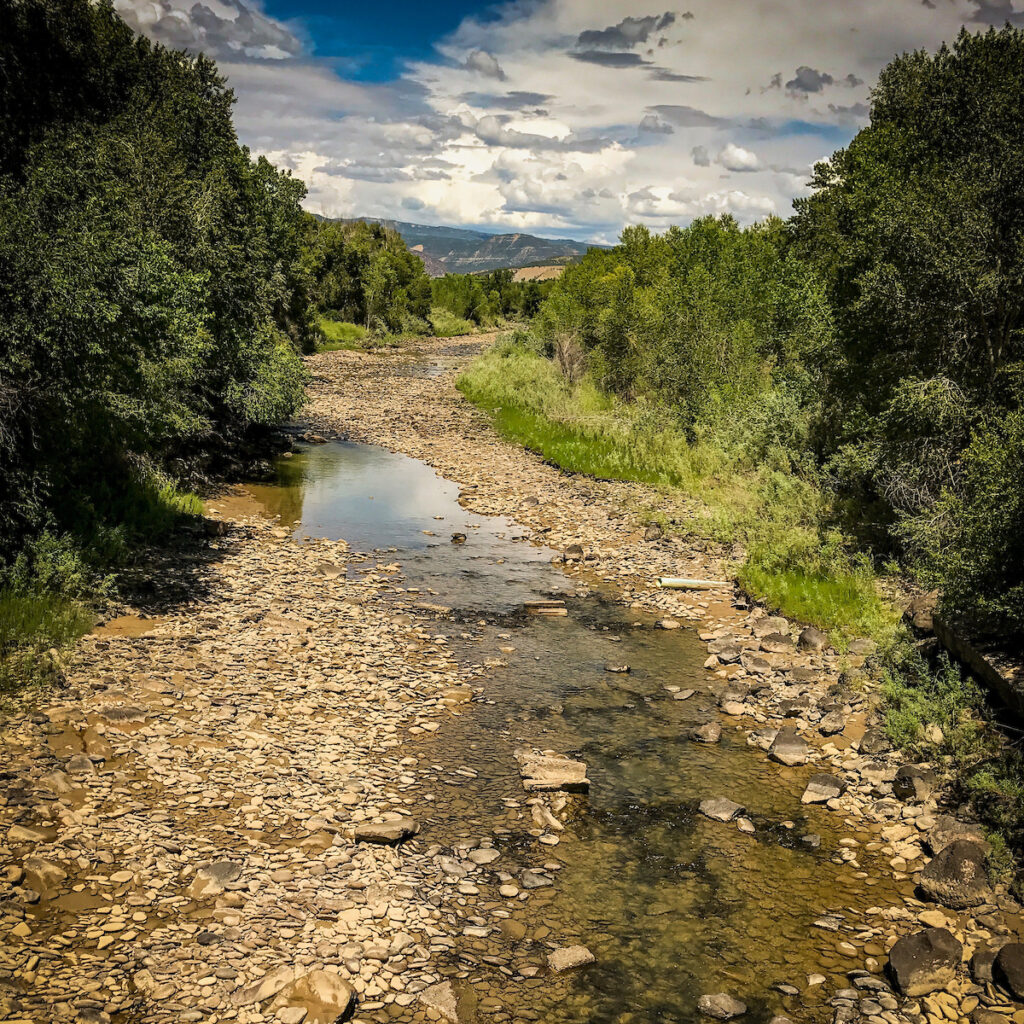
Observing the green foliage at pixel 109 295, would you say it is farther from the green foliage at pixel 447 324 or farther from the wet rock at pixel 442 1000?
the green foliage at pixel 447 324

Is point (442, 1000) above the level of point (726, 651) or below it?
below

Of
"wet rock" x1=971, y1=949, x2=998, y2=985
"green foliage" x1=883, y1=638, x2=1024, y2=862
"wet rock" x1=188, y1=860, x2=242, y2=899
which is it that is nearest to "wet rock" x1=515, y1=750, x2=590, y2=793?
"wet rock" x1=188, y1=860, x2=242, y2=899

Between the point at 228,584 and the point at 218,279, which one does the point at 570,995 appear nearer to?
the point at 228,584

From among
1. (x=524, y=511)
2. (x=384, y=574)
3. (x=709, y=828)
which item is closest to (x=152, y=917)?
(x=709, y=828)

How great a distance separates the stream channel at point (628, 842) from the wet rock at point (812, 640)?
6.54ft

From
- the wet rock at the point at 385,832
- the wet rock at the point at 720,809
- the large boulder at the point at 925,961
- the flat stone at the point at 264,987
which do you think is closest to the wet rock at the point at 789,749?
the wet rock at the point at 720,809

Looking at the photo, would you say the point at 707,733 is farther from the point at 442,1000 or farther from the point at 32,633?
the point at 32,633

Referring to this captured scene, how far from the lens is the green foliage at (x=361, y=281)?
83188 millimetres

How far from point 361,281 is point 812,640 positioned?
263ft

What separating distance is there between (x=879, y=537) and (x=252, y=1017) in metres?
17.5

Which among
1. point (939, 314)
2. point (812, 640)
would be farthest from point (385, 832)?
point (939, 314)

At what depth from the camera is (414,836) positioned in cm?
979

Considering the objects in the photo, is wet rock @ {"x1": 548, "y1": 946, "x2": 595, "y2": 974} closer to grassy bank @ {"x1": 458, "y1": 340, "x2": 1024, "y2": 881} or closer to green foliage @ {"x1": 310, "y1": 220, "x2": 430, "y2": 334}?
grassy bank @ {"x1": 458, "y1": 340, "x2": 1024, "y2": 881}

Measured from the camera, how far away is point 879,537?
770 inches
